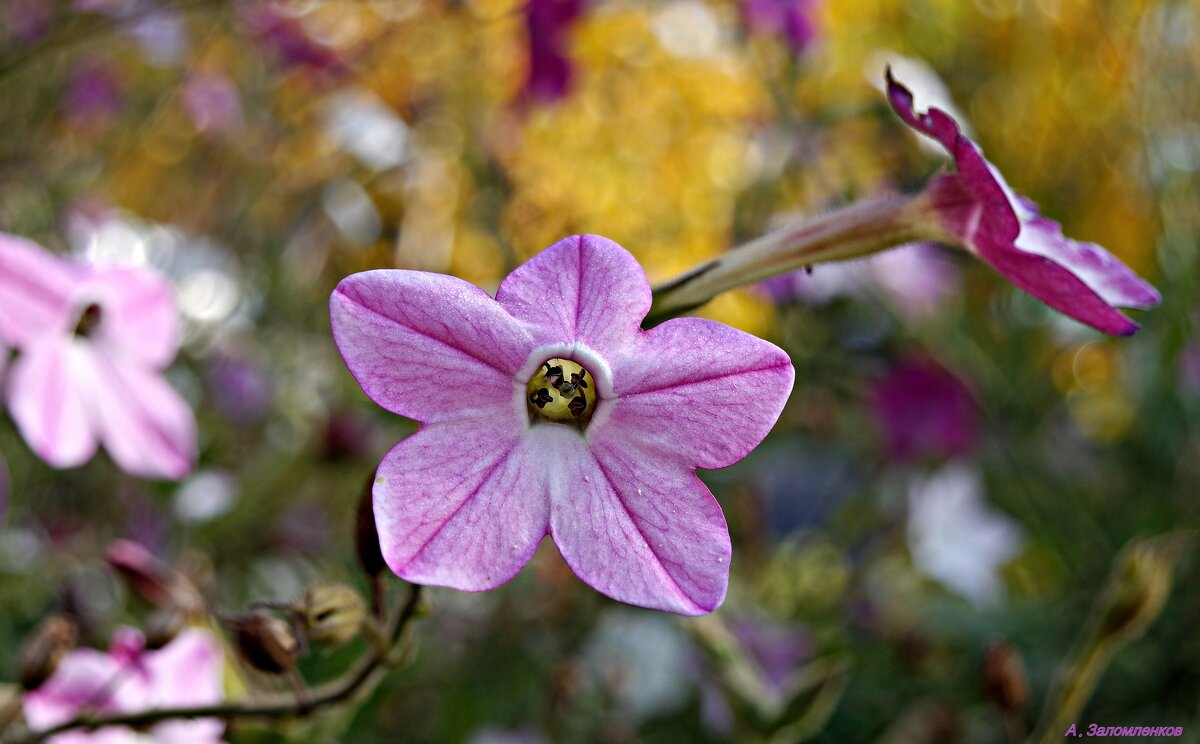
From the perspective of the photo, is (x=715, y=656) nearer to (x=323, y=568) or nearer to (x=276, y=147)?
(x=323, y=568)

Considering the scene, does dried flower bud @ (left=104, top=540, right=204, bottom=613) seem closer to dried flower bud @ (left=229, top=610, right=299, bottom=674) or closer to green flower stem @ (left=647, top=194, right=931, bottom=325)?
dried flower bud @ (left=229, top=610, right=299, bottom=674)

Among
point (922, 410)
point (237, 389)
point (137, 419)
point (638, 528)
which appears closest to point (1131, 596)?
point (638, 528)

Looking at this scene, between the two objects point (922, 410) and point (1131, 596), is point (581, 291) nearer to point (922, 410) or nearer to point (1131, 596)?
point (1131, 596)

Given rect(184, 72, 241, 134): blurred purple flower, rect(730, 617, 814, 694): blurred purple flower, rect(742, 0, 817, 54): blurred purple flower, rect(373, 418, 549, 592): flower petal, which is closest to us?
rect(373, 418, 549, 592): flower petal

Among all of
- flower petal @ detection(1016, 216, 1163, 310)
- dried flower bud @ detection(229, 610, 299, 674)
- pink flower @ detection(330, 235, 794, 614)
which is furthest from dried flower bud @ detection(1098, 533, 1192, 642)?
dried flower bud @ detection(229, 610, 299, 674)

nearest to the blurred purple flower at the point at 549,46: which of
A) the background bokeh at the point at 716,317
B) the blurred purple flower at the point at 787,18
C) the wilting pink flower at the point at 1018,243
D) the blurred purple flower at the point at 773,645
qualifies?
the background bokeh at the point at 716,317

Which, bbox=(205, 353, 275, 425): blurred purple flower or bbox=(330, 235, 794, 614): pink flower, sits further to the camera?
bbox=(205, 353, 275, 425): blurred purple flower
